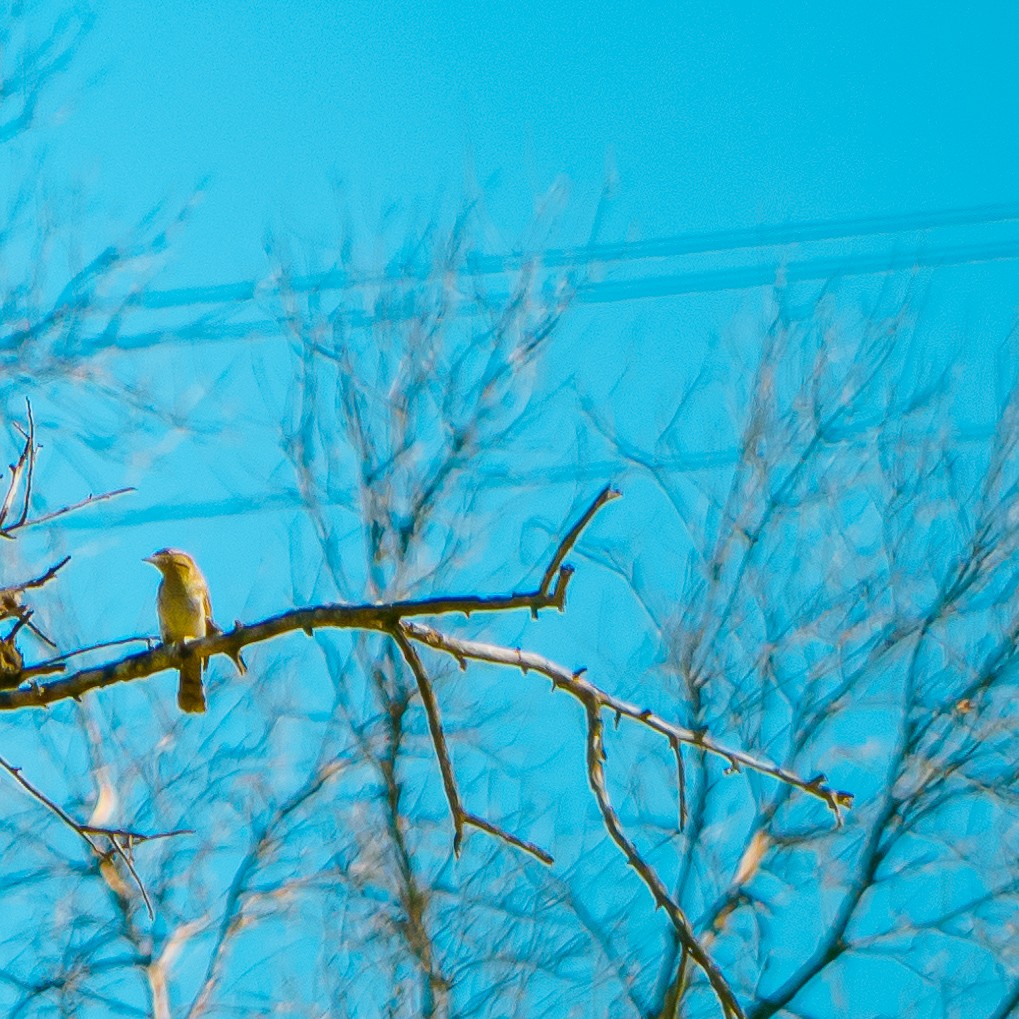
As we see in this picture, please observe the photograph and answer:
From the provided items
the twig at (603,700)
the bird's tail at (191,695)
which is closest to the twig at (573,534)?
the twig at (603,700)

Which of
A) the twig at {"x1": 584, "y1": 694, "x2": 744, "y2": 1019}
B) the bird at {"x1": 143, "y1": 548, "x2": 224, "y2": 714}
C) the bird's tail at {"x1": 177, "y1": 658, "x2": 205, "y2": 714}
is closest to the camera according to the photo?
the twig at {"x1": 584, "y1": 694, "x2": 744, "y2": 1019}

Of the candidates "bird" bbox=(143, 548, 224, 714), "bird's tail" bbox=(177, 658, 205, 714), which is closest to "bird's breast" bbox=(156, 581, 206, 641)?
"bird" bbox=(143, 548, 224, 714)

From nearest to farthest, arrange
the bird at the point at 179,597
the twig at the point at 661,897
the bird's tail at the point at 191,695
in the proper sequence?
1. the twig at the point at 661,897
2. the bird's tail at the point at 191,695
3. the bird at the point at 179,597

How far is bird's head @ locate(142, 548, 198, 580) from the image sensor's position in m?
5.54

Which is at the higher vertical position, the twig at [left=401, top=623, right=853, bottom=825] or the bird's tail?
the bird's tail

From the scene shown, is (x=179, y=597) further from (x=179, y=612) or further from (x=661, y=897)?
(x=661, y=897)

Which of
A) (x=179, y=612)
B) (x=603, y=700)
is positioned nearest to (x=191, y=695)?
(x=179, y=612)

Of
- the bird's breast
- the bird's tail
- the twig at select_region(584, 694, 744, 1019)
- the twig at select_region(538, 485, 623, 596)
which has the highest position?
the bird's breast

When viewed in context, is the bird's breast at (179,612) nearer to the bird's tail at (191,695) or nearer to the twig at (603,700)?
the bird's tail at (191,695)

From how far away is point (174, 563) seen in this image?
5527mm

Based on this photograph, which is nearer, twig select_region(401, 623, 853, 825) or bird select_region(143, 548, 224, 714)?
twig select_region(401, 623, 853, 825)

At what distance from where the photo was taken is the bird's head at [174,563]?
18.2 feet

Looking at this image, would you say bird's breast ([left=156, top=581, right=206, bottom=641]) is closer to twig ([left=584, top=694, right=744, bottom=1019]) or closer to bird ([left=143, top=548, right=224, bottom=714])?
bird ([left=143, top=548, right=224, bottom=714])

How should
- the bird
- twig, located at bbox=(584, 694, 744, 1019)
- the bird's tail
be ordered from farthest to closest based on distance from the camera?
the bird, the bird's tail, twig, located at bbox=(584, 694, 744, 1019)
